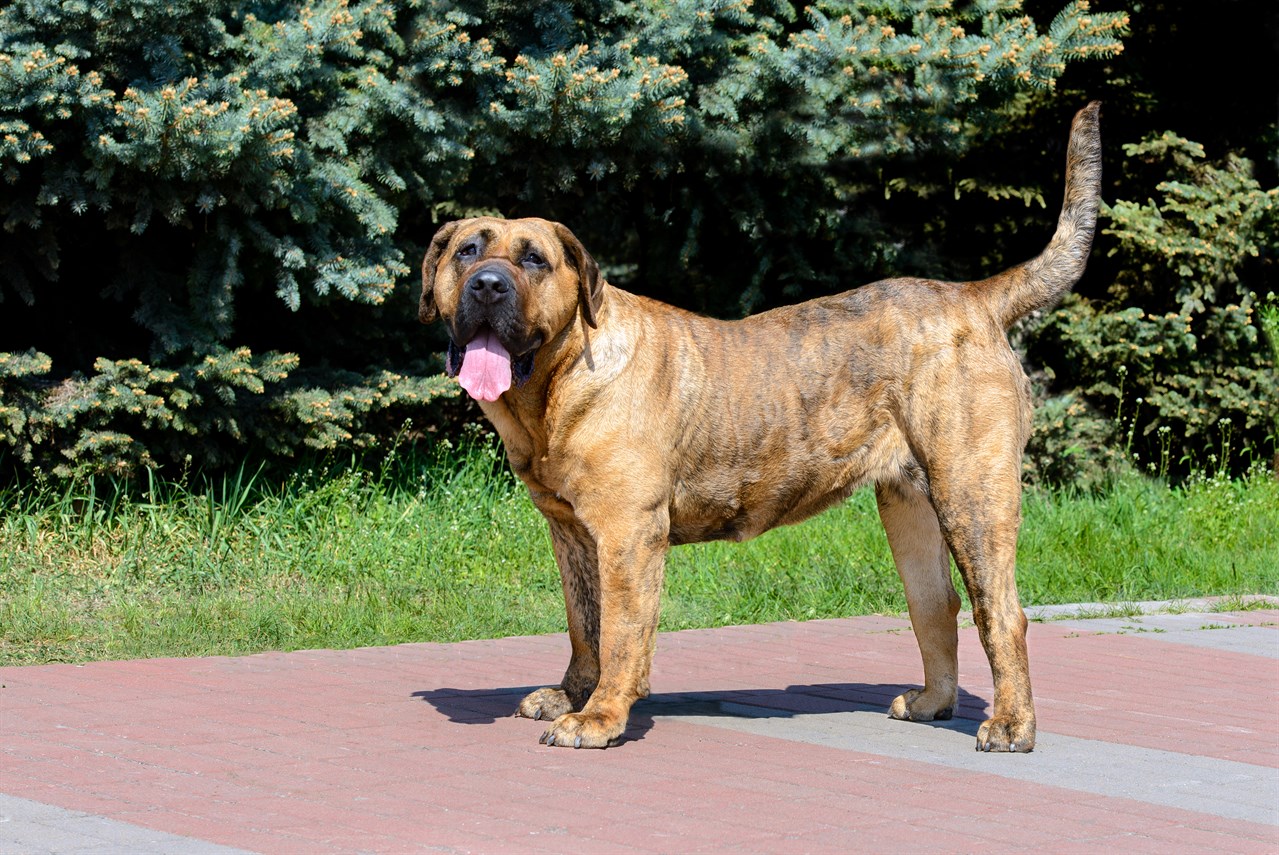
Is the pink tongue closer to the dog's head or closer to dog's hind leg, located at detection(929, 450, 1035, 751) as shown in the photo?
the dog's head

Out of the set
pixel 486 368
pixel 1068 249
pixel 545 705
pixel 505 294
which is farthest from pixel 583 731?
pixel 1068 249

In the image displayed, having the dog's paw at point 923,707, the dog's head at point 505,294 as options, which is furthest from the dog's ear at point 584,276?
the dog's paw at point 923,707

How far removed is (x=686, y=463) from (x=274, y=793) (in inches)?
79.4

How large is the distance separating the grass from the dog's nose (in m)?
2.77

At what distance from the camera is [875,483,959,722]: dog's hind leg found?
607cm

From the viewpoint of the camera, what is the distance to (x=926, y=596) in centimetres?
616

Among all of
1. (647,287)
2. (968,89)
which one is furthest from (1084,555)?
(647,287)

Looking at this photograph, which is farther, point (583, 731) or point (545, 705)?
point (545, 705)

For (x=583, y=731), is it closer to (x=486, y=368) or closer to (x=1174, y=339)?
(x=486, y=368)

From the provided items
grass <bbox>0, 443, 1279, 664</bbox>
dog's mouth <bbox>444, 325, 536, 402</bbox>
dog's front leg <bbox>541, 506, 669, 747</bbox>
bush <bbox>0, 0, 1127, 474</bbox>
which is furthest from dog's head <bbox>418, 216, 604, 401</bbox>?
bush <bbox>0, 0, 1127, 474</bbox>

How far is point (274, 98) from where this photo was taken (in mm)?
8188

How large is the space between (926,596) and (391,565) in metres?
3.95

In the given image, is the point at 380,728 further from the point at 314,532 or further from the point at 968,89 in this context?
the point at 968,89

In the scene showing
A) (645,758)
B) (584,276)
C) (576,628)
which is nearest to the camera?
(645,758)
